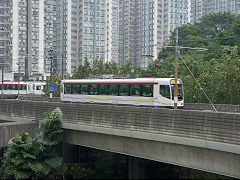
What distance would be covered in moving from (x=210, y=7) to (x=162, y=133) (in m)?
179

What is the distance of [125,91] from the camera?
103 feet

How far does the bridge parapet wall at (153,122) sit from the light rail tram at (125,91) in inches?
268

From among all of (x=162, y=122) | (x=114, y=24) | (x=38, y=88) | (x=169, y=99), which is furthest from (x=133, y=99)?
(x=114, y=24)

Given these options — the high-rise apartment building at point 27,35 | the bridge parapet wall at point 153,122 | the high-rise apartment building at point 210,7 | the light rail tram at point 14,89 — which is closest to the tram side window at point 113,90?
the bridge parapet wall at point 153,122

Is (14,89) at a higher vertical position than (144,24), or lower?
lower

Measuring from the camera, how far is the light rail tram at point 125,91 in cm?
2847

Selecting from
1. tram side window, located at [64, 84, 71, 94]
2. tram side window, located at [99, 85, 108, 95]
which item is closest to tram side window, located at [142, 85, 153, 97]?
tram side window, located at [99, 85, 108, 95]

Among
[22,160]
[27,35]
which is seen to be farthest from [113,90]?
[27,35]

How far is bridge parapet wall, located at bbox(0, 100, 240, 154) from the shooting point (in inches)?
658

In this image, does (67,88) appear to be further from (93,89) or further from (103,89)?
(103,89)

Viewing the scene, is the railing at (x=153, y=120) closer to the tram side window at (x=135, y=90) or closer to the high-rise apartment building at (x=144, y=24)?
the tram side window at (x=135, y=90)

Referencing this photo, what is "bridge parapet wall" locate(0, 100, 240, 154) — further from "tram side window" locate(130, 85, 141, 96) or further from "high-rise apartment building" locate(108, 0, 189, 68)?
"high-rise apartment building" locate(108, 0, 189, 68)

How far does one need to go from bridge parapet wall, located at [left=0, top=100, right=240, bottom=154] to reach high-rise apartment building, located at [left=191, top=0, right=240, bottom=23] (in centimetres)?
16585

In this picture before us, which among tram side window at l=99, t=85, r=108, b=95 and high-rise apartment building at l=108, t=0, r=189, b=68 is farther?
high-rise apartment building at l=108, t=0, r=189, b=68
